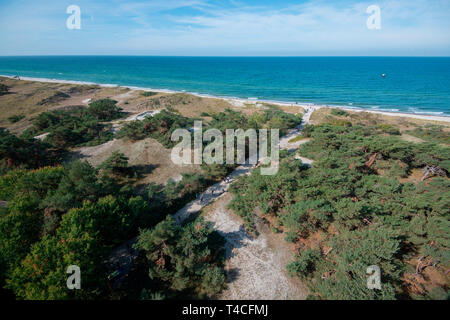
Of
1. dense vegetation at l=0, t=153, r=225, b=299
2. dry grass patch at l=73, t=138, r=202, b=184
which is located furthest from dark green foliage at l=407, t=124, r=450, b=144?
dense vegetation at l=0, t=153, r=225, b=299

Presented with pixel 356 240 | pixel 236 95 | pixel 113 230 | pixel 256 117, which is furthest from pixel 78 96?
pixel 356 240

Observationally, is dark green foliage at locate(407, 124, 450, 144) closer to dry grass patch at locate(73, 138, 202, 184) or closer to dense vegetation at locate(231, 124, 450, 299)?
dense vegetation at locate(231, 124, 450, 299)

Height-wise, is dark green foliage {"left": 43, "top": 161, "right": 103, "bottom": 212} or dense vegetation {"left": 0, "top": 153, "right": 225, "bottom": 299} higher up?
dark green foliage {"left": 43, "top": 161, "right": 103, "bottom": 212}

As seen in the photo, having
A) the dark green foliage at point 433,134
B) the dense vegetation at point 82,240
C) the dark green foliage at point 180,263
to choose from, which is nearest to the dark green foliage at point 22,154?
the dense vegetation at point 82,240

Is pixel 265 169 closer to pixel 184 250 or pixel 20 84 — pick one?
pixel 184 250

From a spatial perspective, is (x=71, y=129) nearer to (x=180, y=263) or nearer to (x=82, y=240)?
(x=82, y=240)

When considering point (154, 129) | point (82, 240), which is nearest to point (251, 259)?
point (82, 240)
